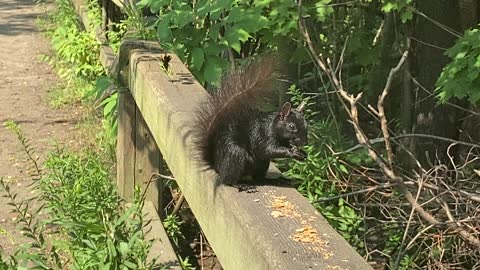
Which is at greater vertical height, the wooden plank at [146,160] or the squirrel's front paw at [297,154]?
the squirrel's front paw at [297,154]

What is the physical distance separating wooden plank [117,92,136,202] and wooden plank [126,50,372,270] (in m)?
0.70

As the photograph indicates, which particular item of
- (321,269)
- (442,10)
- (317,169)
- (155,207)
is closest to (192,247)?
(155,207)

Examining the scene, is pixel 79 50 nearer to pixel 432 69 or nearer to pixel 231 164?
pixel 432 69

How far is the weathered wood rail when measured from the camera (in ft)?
7.52

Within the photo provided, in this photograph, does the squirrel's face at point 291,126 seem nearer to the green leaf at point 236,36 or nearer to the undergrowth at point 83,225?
the undergrowth at point 83,225

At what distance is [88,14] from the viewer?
10547 millimetres

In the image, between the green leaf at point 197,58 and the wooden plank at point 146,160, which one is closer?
the wooden plank at point 146,160

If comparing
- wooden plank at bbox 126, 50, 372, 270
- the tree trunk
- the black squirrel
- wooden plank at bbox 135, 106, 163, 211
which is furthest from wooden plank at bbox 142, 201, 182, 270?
the tree trunk

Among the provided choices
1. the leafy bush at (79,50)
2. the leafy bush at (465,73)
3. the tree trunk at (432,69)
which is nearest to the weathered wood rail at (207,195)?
the leafy bush at (465,73)

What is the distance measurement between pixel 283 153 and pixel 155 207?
1.82 metres

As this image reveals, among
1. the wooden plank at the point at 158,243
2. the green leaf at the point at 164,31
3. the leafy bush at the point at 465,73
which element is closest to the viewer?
the wooden plank at the point at 158,243

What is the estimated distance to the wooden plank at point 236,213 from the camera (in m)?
2.26

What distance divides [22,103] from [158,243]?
Answer: 208 inches

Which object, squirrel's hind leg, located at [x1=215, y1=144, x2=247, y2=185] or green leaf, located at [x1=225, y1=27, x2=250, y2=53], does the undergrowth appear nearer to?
squirrel's hind leg, located at [x1=215, y1=144, x2=247, y2=185]
